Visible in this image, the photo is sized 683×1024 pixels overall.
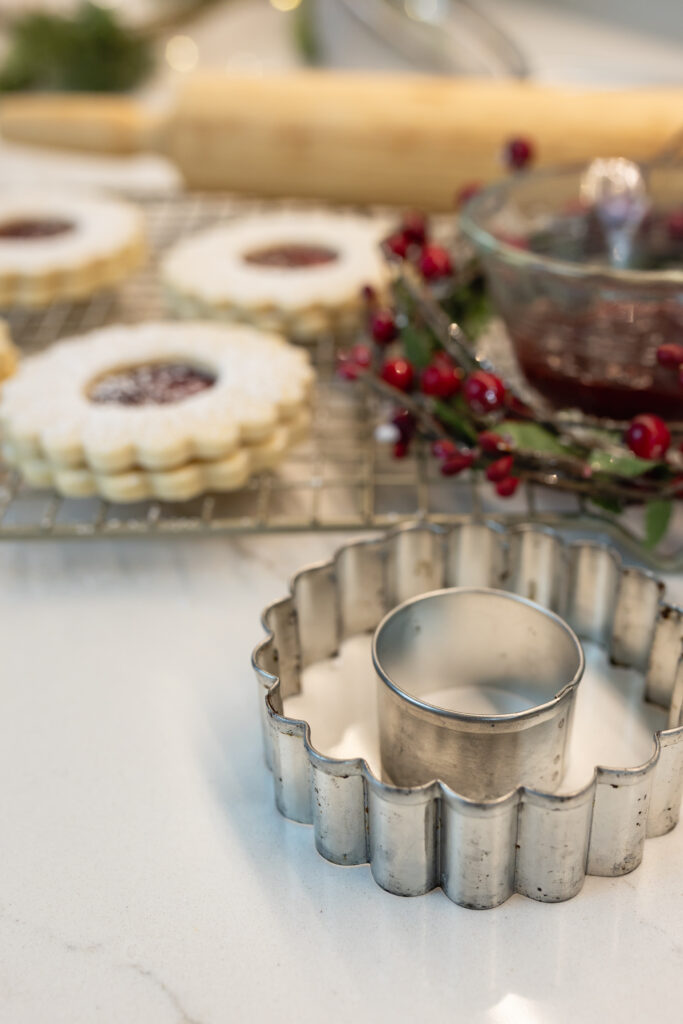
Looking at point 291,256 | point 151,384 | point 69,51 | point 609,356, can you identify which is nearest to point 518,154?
point 291,256

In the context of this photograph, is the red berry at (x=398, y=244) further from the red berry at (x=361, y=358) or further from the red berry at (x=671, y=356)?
the red berry at (x=671, y=356)

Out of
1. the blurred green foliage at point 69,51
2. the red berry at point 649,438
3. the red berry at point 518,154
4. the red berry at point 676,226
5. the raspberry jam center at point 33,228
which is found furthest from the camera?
the blurred green foliage at point 69,51

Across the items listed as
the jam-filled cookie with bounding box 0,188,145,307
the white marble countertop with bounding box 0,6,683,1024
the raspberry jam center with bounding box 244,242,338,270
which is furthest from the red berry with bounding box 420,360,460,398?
the jam-filled cookie with bounding box 0,188,145,307

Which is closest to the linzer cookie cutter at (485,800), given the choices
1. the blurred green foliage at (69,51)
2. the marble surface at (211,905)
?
the marble surface at (211,905)

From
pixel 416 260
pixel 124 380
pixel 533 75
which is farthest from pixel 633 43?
pixel 124 380

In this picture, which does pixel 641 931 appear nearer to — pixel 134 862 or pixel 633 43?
pixel 134 862

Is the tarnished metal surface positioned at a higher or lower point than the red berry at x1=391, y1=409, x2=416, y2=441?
lower

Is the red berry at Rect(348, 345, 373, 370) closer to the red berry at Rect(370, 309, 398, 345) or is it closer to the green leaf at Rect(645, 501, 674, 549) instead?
the red berry at Rect(370, 309, 398, 345)
